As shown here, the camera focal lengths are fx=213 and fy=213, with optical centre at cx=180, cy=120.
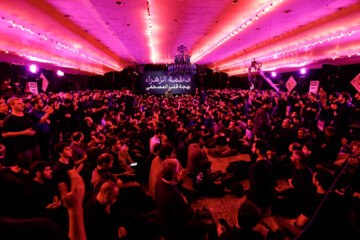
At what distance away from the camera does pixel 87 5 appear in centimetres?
511

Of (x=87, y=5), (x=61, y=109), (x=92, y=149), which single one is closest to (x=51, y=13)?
(x=87, y=5)

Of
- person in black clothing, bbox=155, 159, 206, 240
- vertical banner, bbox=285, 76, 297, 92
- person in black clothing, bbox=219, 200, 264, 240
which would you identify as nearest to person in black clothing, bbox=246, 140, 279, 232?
person in black clothing, bbox=155, 159, 206, 240

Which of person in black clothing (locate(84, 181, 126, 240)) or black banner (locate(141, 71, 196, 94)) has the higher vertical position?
black banner (locate(141, 71, 196, 94))

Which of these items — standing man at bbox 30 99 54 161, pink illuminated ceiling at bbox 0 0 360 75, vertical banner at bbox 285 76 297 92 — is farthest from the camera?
vertical banner at bbox 285 76 297 92

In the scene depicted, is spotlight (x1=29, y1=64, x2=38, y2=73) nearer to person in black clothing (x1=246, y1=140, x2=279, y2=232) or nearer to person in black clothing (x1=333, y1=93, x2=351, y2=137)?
person in black clothing (x1=246, y1=140, x2=279, y2=232)

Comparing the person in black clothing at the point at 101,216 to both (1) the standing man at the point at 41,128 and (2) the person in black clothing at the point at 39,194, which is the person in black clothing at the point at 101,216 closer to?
(2) the person in black clothing at the point at 39,194

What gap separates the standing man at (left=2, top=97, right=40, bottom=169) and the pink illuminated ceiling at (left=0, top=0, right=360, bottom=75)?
271cm

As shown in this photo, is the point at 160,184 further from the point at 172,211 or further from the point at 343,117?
the point at 343,117

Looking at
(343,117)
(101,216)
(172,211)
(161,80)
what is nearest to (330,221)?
(172,211)

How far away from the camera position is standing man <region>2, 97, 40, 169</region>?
11.5ft

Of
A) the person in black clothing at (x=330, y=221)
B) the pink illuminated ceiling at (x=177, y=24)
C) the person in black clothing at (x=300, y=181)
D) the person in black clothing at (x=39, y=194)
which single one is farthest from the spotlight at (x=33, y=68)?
the person in black clothing at (x=330, y=221)

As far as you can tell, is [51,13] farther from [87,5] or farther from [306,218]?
[306,218]

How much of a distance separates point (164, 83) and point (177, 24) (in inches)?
570

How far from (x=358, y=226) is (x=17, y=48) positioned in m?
10.7
